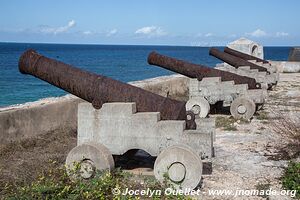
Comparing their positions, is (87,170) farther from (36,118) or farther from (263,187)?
(36,118)

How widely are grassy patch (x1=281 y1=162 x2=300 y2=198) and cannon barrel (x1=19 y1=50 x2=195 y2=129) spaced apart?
127cm

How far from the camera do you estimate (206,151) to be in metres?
4.87

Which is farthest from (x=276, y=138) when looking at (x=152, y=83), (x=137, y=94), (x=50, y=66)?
(x=152, y=83)

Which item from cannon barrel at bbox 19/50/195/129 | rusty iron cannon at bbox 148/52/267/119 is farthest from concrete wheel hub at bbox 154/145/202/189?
rusty iron cannon at bbox 148/52/267/119

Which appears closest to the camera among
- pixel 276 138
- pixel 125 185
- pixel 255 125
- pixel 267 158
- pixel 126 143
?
pixel 125 185

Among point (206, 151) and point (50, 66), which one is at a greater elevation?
point (50, 66)

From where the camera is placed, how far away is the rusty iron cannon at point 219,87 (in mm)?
9492

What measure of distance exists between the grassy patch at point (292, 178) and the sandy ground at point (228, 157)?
0.31 feet

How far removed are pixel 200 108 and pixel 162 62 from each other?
1331 millimetres

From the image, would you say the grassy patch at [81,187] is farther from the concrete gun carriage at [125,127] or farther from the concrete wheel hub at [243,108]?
the concrete wheel hub at [243,108]

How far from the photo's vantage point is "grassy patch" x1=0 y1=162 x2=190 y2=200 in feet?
13.2

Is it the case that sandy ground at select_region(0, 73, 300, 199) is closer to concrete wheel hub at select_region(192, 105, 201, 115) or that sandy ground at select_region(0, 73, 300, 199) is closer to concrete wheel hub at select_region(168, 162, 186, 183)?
concrete wheel hub at select_region(168, 162, 186, 183)

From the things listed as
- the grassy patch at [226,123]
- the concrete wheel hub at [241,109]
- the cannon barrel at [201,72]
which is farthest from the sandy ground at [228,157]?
the cannon barrel at [201,72]

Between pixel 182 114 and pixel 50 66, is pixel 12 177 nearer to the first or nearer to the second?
pixel 50 66
